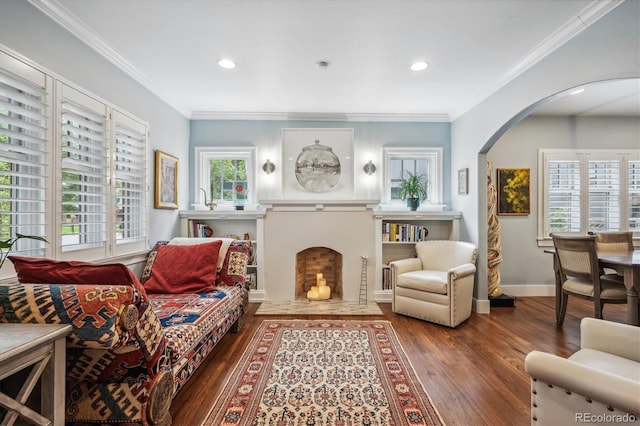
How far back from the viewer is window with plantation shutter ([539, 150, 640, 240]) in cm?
434

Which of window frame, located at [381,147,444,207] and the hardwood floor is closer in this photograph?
the hardwood floor

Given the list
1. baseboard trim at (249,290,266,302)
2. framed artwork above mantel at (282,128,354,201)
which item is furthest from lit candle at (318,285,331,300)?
framed artwork above mantel at (282,128,354,201)

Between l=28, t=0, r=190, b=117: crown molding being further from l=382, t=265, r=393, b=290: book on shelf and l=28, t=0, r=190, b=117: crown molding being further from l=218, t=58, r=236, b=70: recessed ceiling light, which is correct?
l=382, t=265, r=393, b=290: book on shelf

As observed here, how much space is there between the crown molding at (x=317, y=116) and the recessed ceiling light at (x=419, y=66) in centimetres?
136

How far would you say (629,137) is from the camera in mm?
4422

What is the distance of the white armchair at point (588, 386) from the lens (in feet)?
3.43

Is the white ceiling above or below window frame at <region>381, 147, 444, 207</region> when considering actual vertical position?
above

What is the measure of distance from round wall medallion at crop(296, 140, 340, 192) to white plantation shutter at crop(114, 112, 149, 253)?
197 cm

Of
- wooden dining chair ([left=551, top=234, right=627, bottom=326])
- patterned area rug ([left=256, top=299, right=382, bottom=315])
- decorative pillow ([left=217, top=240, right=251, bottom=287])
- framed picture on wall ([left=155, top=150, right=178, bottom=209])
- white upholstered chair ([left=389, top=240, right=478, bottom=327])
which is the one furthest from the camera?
patterned area rug ([left=256, top=299, right=382, bottom=315])

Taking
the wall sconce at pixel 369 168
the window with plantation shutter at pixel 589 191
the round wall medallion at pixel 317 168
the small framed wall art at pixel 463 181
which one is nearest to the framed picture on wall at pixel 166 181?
the round wall medallion at pixel 317 168

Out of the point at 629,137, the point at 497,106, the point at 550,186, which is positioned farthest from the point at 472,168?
the point at 629,137

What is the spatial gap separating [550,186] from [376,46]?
3525mm

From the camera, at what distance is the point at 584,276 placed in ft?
9.59

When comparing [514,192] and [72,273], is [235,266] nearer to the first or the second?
[72,273]
